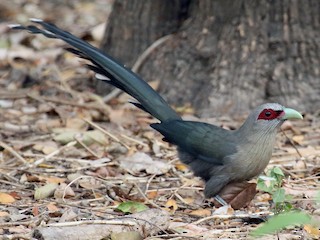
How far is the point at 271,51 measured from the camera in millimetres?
6770

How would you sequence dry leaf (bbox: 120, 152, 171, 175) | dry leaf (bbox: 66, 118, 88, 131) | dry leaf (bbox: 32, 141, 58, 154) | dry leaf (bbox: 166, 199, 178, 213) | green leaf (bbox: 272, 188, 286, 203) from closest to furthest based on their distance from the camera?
green leaf (bbox: 272, 188, 286, 203), dry leaf (bbox: 166, 199, 178, 213), dry leaf (bbox: 120, 152, 171, 175), dry leaf (bbox: 32, 141, 58, 154), dry leaf (bbox: 66, 118, 88, 131)

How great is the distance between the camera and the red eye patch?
499 centimetres

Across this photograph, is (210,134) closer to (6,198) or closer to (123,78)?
(123,78)

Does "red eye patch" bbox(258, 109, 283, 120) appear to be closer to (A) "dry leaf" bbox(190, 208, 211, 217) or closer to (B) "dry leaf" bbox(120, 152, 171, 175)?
(A) "dry leaf" bbox(190, 208, 211, 217)

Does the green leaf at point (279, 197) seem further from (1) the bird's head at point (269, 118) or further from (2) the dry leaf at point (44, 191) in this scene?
(2) the dry leaf at point (44, 191)

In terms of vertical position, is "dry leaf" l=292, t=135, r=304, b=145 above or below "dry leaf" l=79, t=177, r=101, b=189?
above

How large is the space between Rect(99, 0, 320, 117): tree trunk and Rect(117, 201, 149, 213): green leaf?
2267mm

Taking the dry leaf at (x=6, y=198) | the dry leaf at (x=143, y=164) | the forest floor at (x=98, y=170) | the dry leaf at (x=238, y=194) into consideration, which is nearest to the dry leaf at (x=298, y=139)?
the forest floor at (x=98, y=170)

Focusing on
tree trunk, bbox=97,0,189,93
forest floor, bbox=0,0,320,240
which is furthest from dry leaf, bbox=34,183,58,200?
tree trunk, bbox=97,0,189,93

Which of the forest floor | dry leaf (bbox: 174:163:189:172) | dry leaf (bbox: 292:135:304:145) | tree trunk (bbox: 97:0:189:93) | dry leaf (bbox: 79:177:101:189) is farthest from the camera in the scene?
tree trunk (bbox: 97:0:189:93)

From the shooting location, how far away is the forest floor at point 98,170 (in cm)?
429

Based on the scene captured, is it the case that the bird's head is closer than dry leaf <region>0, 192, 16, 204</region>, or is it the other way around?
dry leaf <region>0, 192, 16, 204</region>

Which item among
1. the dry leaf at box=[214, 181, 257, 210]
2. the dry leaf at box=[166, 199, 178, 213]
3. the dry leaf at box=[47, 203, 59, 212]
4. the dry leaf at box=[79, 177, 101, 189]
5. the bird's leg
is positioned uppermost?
the dry leaf at box=[214, 181, 257, 210]

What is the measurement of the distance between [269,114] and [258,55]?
6.04 feet
